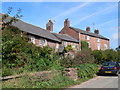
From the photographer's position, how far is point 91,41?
40219 mm

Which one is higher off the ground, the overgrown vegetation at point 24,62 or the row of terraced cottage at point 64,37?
the row of terraced cottage at point 64,37

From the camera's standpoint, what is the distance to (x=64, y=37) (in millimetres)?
30828

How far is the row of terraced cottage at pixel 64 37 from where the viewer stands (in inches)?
862

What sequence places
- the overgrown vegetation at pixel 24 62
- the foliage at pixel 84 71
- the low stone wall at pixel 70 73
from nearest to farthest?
the overgrown vegetation at pixel 24 62 < the low stone wall at pixel 70 73 < the foliage at pixel 84 71

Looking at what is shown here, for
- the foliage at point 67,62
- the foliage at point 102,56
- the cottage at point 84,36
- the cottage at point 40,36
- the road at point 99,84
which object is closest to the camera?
the road at point 99,84

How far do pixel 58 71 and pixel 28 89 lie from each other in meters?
2.81

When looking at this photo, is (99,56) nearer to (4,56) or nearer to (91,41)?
(91,41)

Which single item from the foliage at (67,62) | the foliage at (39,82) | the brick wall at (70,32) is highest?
the brick wall at (70,32)

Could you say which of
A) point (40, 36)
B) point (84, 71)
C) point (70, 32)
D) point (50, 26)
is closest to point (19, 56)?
point (84, 71)

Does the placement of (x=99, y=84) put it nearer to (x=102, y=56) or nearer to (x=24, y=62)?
(x=24, y=62)

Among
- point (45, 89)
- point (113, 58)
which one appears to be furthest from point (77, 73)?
point (113, 58)

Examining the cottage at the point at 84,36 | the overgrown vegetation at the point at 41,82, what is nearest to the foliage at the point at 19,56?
the overgrown vegetation at the point at 41,82

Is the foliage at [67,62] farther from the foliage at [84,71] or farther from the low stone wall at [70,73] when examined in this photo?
the low stone wall at [70,73]

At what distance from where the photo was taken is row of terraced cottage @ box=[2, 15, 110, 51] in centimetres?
2188
